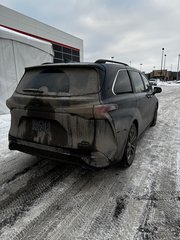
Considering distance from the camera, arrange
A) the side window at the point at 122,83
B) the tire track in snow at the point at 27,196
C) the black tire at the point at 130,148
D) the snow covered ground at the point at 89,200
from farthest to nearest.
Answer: the black tire at the point at 130,148
the side window at the point at 122,83
the tire track in snow at the point at 27,196
the snow covered ground at the point at 89,200

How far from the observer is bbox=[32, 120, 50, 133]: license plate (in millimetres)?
2575

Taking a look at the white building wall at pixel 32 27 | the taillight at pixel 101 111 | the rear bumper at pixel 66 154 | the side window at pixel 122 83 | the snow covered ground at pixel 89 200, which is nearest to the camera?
the snow covered ground at pixel 89 200

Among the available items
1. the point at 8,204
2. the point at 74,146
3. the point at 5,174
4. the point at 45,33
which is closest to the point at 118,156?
the point at 74,146

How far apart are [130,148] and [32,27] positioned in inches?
738

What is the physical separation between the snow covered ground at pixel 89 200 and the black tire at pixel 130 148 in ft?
0.44

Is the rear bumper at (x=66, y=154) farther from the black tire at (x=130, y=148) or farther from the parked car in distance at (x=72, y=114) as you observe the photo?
the black tire at (x=130, y=148)

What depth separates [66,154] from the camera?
2510mm

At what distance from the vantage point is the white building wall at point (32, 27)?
15.4 m

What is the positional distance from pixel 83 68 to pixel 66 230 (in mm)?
1978

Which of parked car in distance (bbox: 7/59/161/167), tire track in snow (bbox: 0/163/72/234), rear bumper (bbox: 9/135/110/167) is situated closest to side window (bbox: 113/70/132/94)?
parked car in distance (bbox: 7/59/161/167)

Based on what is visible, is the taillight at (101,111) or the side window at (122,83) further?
the side window at (122,83)

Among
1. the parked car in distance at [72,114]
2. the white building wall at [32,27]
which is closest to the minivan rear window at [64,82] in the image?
the parked car in distance at [72,114]

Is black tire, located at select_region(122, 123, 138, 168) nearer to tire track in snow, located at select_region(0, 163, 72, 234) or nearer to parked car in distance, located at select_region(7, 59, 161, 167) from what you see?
parked car in distance, located at select_region(7, 59, 161, 167)

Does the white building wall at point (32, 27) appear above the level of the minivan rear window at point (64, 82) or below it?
above
